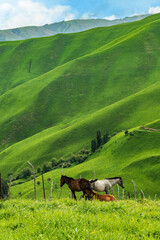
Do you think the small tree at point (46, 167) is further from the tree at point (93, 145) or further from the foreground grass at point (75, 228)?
the foreground grass at point (75, 228)

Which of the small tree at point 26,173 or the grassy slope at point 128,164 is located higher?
the grassy slope at point 128,164

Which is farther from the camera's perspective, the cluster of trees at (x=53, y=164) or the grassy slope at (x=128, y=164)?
the cluster of trees at (x=53, y=164)

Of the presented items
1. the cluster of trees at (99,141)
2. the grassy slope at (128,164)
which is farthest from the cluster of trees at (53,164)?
the grassy slope at (128,164)

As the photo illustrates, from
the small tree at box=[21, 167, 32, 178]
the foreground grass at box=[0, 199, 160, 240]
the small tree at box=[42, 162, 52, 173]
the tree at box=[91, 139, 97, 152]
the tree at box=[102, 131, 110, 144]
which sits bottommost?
the small tree at box=[21, 167, 32, 178]

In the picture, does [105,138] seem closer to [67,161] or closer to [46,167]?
[67,161]

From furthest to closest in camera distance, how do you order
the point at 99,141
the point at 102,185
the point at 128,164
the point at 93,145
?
1. the point at 99,141
2. the point at 93,145
3. the point at 128,164
4. the point at 102,185

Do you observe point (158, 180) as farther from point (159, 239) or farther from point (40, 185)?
point (159, 239)

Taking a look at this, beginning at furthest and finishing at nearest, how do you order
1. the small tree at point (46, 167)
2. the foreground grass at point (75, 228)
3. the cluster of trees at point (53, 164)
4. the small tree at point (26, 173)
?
1. the small tree at point (26, 173)
2. the small tree at point (46, 167)
3. the cluster of trees at point (53, 164)
4. the foreground grass at point (75, 228)

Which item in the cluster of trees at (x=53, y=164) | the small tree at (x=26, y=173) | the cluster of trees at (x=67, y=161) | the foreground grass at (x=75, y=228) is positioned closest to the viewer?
the foreground grass at (x=75, y=228)

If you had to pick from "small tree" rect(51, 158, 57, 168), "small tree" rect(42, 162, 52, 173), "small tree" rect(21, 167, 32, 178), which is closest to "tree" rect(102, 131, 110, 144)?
"small tree" rect(51, 158, 57, 168)

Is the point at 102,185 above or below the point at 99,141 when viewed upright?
above

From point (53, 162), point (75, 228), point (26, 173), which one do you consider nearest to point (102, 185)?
point (75, 228)

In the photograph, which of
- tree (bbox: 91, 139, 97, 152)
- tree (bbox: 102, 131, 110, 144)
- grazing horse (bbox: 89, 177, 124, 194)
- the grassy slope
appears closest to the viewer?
grazing horse (bbox: 89, 177, 124, 194)

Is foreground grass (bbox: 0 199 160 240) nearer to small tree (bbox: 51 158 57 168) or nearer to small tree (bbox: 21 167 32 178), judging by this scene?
small tree (bbox: 51 158 57 168)
